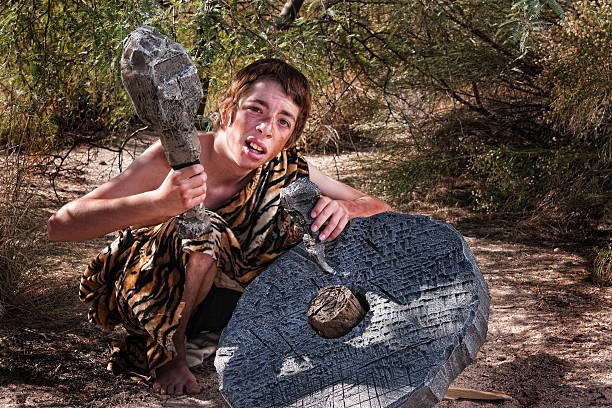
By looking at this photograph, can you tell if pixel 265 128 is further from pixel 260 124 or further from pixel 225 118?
pixel 225 118

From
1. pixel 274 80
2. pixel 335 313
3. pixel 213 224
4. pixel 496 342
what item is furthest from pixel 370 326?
pixel 496 342

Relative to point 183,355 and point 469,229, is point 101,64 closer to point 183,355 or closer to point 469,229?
point 183,355

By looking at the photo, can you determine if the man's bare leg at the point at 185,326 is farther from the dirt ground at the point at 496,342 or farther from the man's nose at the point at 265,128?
the man's nose at the point at 265,128

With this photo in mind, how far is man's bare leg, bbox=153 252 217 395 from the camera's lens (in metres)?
2.29

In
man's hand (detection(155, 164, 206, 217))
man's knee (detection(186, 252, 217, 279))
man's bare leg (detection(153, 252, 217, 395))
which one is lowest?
man's bare leg (detection(153, 252, 217, 395))

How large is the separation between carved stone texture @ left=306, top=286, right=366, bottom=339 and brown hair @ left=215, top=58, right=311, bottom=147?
0.77 meters

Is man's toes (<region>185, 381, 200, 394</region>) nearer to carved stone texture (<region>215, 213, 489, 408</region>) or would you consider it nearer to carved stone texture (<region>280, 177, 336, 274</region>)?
carved stone texture (<region>215, 213, 489, 408</region>)

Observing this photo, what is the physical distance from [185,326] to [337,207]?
73 cm

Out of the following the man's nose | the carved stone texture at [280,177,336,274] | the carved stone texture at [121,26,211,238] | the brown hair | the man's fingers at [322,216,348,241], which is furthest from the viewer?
the brown hair

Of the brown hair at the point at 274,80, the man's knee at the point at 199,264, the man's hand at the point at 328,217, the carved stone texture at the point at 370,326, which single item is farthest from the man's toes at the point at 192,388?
the brown hair at the point at 274,80

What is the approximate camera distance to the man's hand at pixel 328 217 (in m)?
2.03

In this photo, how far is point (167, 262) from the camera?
230cm

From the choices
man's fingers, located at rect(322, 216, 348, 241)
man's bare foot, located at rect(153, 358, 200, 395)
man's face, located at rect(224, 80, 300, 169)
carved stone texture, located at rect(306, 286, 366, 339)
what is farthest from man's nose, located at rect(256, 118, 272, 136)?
man's bare foot, located at rect(153, 358, 200, 395)

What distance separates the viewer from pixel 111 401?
2.37m
